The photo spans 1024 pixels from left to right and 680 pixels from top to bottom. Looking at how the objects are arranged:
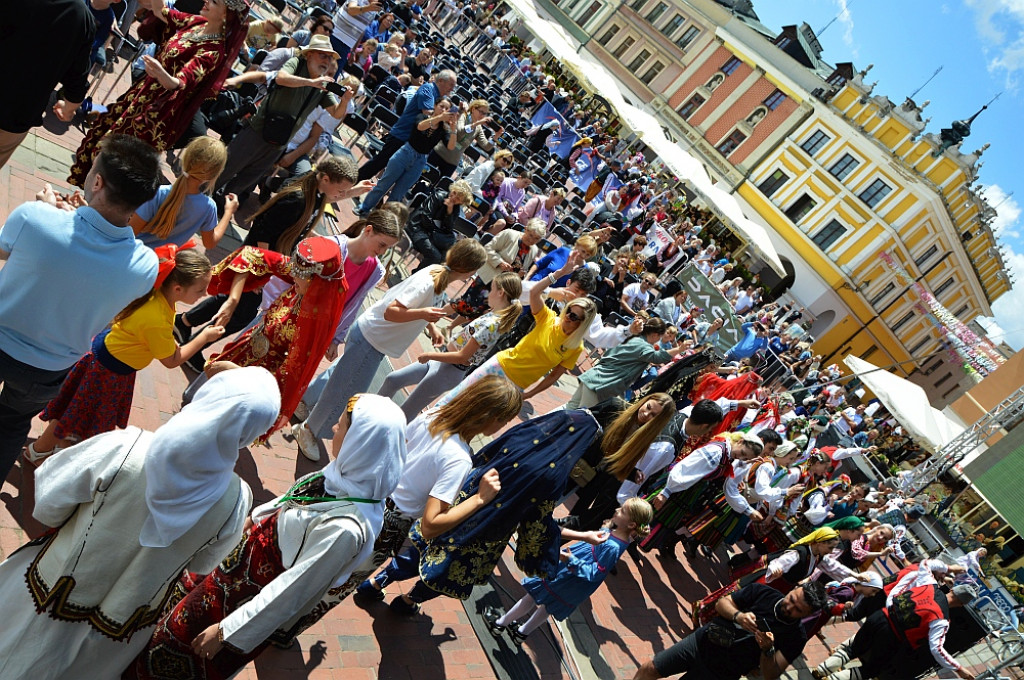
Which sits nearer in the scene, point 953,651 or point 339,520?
point 339,520

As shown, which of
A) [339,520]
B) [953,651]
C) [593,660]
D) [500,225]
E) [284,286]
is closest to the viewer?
[339,520]

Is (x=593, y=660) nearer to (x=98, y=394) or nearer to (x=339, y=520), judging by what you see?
(x=339, y=520)

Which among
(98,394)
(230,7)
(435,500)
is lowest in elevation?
(98,394)

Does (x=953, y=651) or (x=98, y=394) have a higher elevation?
(x=953, y=651)

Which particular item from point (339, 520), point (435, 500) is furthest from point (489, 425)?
point (339, 520)

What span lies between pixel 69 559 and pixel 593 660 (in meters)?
4.34

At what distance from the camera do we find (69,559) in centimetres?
219

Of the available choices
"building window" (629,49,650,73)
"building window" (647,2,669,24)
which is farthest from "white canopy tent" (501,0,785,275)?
"building window" (647,2,669,24)

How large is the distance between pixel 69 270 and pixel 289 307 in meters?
1.48

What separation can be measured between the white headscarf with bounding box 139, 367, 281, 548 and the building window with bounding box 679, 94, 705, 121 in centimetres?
4985

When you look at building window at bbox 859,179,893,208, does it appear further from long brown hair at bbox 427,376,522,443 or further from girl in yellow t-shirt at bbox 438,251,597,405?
long brown hair at bbox 427,376,522,443

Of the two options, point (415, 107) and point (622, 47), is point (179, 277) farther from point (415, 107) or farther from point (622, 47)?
point (622, 47)

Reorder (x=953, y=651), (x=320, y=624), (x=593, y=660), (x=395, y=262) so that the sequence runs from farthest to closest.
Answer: (x=395, y=262) < (x=953, y=651) < (x=593, y=660) < (x=320, y=624)

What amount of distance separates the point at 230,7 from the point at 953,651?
9.61 m
